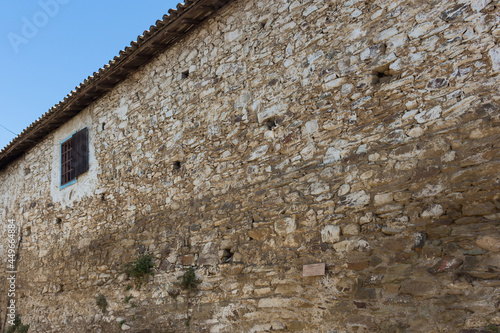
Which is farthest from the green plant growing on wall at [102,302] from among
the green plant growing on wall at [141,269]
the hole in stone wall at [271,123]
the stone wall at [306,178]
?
the hole in stone wall at [271,123]

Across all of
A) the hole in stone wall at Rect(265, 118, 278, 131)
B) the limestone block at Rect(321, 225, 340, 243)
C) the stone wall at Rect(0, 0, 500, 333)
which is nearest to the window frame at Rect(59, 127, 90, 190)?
the stone wall at Rect(0, 0, 500, 333)

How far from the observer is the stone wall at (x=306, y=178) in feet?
12.2

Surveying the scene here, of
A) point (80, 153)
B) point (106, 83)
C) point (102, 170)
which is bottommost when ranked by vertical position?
point (102, 170)

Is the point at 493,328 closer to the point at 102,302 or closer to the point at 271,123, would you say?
the point at 271,123

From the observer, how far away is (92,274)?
751 cm

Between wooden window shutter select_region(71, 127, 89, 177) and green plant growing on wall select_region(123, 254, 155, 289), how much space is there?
274cm

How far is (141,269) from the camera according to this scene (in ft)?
21.0

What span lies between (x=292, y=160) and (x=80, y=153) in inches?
212

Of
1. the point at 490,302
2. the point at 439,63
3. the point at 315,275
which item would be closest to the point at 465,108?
the point at 439,63

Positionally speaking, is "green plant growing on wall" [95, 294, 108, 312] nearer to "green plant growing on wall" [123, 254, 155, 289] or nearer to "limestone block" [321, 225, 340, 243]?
"green plant growing on wall" [123, 254, 155, 289]

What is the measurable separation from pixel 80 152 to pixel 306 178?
5.65m

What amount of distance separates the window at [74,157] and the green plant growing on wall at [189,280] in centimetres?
377

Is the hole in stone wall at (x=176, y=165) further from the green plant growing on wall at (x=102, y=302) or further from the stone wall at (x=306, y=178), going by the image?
the green plant growing on wall at (x=102, y=302)

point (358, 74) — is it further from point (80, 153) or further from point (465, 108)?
point (80, 153)
